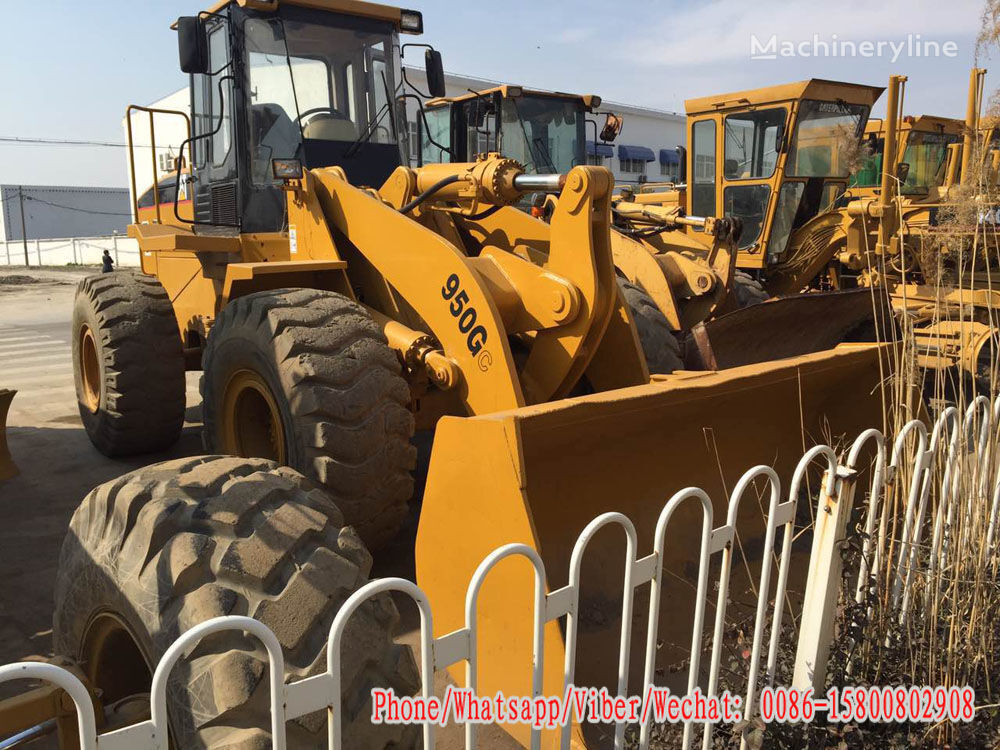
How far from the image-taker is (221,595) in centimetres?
211

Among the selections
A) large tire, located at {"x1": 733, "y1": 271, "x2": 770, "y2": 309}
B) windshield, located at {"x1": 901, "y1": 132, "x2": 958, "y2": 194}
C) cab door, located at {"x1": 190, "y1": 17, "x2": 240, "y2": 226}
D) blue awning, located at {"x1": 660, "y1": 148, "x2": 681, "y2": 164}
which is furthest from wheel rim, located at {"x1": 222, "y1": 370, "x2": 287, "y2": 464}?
blue awning, located at {"x1": 660, "y1": 148, "x2": 681, "y2": 164}

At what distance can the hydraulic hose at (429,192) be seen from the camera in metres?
4.52

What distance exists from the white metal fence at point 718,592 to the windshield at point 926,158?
9.52 metres

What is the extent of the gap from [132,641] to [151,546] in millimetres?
330

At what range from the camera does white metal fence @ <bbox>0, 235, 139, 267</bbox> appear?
34875 mm

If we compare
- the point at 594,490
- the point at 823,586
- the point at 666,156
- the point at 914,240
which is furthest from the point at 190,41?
the point at 666,156

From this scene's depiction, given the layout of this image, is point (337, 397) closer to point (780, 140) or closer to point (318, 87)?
point (318, 87)

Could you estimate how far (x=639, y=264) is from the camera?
6.29 metres

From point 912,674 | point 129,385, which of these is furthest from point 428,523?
point 129,385

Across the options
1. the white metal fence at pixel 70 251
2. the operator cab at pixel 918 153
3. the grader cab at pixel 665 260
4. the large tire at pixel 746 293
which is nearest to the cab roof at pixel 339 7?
the grader cab at pixel 665 260

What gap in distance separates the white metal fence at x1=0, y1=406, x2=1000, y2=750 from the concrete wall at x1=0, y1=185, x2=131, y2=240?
5370 centimetres

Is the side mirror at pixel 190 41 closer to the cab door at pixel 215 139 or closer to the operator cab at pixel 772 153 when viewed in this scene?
the cab door at pixel 215 139

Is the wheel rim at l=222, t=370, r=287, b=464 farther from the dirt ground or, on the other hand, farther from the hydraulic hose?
the hydraulic hose

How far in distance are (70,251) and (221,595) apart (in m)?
40.9
